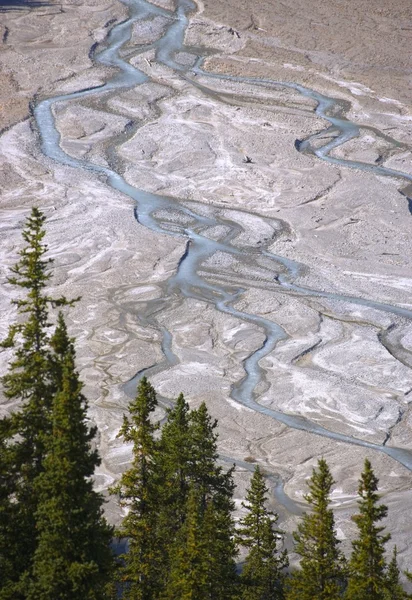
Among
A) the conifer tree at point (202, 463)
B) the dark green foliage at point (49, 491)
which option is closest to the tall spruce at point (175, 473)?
the conifer tree at point (202, 463)

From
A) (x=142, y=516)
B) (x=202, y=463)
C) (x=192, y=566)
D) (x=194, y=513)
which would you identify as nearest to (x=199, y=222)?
(x=202, y=463)

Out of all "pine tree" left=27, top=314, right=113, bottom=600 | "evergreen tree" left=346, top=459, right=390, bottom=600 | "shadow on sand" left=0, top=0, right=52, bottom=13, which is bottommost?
"shadow on sand" left=0, top=0, right=52, bottom=13

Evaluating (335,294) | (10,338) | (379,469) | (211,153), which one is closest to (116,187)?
(211,153)

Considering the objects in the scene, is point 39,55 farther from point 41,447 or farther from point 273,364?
point 41,447

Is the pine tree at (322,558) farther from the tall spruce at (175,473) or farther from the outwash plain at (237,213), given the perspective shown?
the outwash plain at (237,213)

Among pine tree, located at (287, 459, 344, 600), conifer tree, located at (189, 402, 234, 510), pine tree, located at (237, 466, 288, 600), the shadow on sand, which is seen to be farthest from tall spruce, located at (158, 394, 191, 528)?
the shadow on sand

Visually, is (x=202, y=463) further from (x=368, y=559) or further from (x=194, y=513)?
(x=368, y=559)

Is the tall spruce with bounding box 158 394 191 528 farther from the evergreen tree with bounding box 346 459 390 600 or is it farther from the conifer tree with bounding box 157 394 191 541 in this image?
the evergreen tree with bounding box 346 459 390 600
